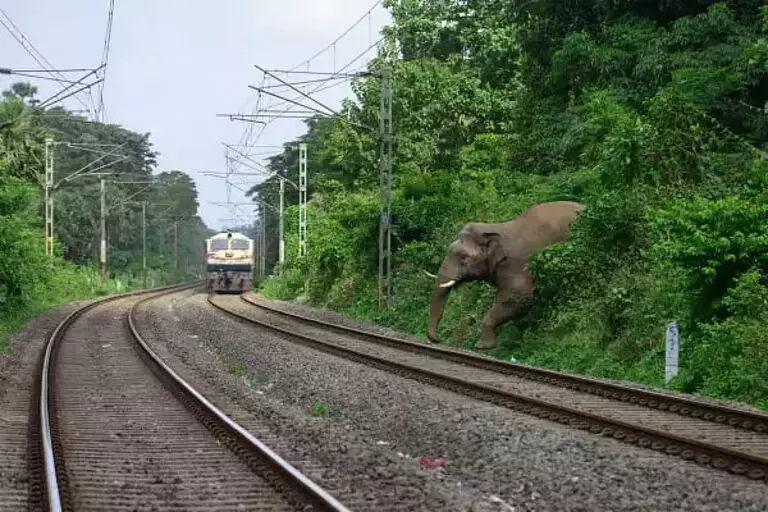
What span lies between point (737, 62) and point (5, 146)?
27949 mm

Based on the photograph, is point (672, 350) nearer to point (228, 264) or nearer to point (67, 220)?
point (228, 264)

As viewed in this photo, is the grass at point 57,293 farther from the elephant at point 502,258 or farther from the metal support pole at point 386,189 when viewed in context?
the metal support pole at point 386,189

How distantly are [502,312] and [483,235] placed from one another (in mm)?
1687

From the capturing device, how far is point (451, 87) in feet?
136

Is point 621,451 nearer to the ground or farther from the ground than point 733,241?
A: nearer to the ground

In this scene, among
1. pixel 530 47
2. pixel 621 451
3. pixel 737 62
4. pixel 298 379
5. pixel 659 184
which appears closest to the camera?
pixel 621 451

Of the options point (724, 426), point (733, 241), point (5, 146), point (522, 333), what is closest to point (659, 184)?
point (522, 333)

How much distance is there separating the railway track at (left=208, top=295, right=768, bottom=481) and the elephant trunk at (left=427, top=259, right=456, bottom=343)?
44.9 inches

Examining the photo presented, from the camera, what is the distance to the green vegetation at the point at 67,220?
31016 millimetres

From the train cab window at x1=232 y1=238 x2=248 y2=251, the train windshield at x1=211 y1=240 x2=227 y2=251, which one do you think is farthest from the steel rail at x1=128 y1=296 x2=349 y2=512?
the train cab window at x1=232 y1=238 x2=248 y2=251

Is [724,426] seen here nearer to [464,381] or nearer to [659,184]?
[464,381]

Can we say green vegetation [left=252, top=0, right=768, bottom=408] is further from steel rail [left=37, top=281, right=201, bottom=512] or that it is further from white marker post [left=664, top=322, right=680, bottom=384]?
steel rail [left=37, top=281, right=201, bottom=512]

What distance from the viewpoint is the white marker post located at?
14.2m

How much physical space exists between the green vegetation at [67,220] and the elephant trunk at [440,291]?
9.76m
